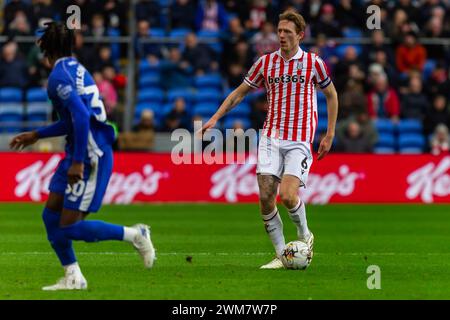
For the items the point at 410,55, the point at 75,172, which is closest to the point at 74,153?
the point at 75,172

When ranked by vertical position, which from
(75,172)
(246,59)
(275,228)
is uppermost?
(246,59)

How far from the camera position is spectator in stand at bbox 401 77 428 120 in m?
25.9

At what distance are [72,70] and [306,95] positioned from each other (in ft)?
10.5

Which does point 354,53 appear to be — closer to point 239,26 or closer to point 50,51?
point 239,26

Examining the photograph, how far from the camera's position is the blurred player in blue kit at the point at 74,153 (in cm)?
938

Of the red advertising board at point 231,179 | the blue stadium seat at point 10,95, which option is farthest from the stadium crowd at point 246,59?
the red advertising board at point 231,179

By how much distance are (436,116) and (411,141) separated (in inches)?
32.0

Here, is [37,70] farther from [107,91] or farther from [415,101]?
[415,101]

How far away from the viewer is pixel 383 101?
26.1 meters

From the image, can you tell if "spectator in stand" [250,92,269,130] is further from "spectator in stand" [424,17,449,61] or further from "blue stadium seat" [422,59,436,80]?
"spectator in stand" [424,17,449,61]

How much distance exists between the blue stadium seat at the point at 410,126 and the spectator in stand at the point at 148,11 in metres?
6.51

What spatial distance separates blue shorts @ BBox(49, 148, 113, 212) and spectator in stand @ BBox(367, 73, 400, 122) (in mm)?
16792

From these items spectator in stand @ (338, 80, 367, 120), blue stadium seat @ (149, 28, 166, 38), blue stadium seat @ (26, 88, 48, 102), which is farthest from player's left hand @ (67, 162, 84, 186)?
blue stadium seat @ (149, 28, 166, 38)
